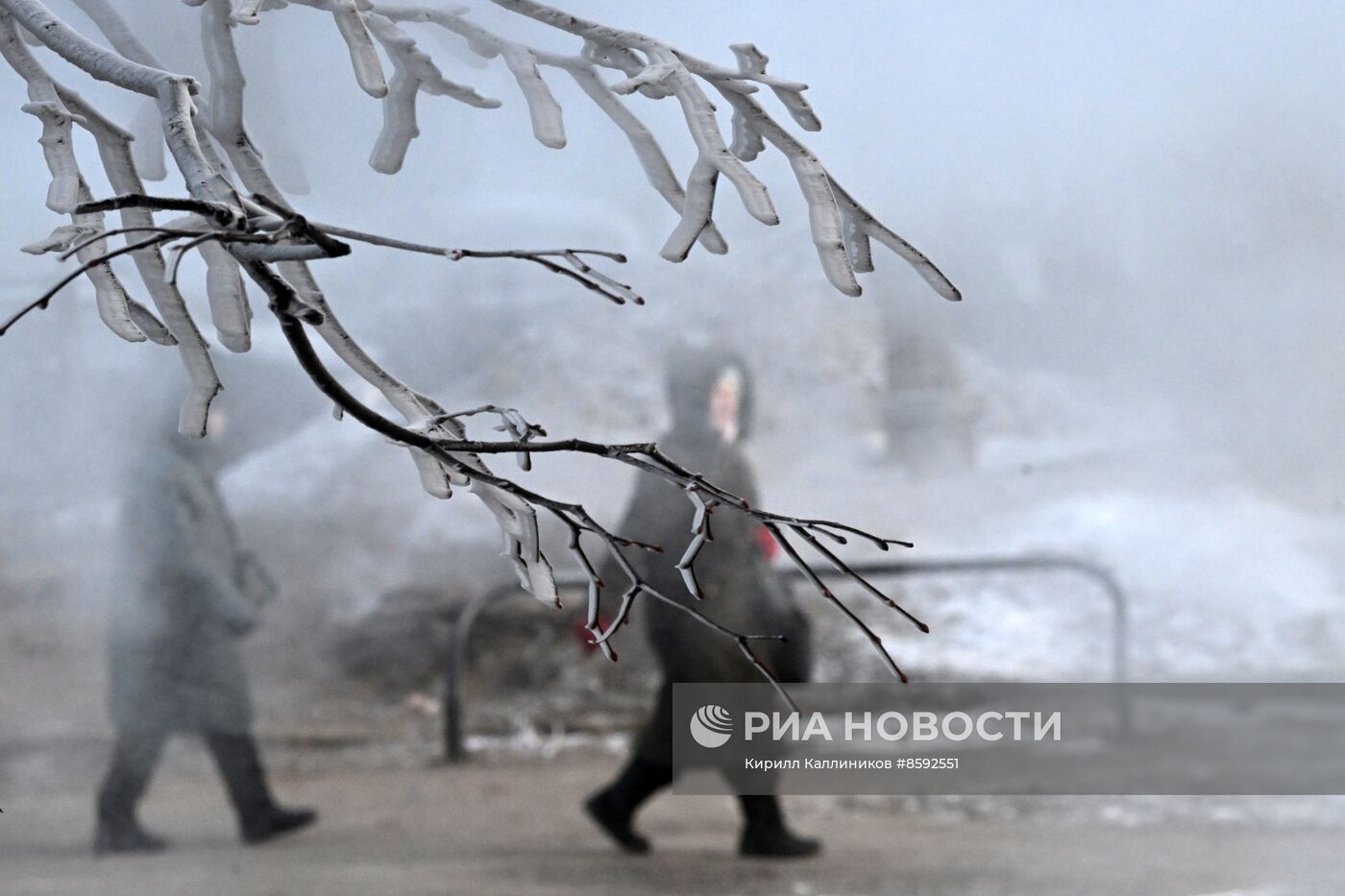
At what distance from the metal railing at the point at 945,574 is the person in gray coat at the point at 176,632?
27 centimetres

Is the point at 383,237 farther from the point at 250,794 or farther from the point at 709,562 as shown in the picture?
the point at 250,794

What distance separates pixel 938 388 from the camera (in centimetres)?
223

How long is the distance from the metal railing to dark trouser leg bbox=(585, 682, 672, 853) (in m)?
0.23

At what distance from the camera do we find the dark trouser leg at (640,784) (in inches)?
84.1

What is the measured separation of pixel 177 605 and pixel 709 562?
0.79 metres

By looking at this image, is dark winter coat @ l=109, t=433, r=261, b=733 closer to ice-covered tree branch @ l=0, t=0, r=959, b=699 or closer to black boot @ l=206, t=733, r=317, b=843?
black boot @ l=206, t=733, r=317, b=843

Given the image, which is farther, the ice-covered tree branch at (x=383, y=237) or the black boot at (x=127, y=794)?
the black boot at (x=127, y=794)

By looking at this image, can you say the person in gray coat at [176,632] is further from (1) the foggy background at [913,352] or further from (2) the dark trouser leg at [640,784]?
(2) the dark trouser leg at [640,784]

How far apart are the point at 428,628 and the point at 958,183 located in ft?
3.45

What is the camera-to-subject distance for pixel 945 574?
221 cm

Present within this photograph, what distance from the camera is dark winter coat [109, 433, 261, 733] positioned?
2.13 metres

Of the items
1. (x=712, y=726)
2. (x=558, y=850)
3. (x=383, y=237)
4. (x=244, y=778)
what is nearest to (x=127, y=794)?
(x=244, y=778)

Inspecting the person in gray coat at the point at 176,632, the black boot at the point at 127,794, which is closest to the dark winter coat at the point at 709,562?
the person in gray coat at the point at 176,632

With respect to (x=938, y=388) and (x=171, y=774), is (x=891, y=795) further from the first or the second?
(x=171, y=774)
